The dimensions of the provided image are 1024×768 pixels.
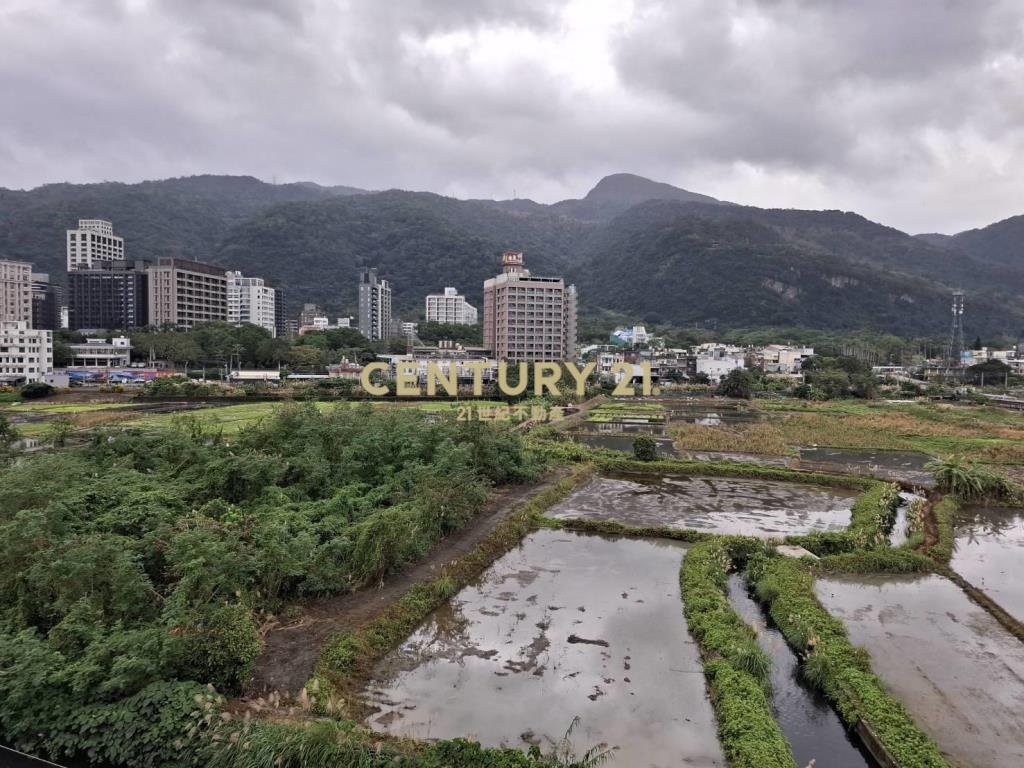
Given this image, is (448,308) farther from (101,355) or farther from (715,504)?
(715,504)

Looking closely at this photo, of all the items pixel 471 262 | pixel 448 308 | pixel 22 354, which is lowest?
pixel 22 354

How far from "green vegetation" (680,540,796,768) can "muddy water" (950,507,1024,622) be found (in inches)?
239

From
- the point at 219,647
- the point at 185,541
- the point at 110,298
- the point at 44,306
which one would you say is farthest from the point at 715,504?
the point at 44,306

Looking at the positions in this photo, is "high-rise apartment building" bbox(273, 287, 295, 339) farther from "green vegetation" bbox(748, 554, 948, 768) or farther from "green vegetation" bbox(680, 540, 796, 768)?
"green vegetation" bbox(748, 554, 948, 768)

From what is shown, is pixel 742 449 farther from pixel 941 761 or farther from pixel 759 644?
pixel 941 761

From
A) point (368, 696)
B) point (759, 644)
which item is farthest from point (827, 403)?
point (368, 696)

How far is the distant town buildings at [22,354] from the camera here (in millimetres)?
53594

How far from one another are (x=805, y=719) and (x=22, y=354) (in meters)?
65.8

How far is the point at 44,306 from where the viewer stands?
92.6 m

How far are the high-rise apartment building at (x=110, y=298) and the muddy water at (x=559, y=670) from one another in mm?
95096

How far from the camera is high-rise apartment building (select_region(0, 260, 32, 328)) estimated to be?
257 ft

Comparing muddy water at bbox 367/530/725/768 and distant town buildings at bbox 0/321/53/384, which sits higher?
distant town buildings at bbox 0/321/53/384

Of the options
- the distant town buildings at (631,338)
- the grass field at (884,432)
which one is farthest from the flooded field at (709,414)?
the distant town buildings at (631,338)

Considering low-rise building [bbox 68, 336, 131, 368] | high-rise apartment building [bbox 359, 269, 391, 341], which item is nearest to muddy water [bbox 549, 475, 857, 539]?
low-rise building [bbox 68, 336, 131, 368]
